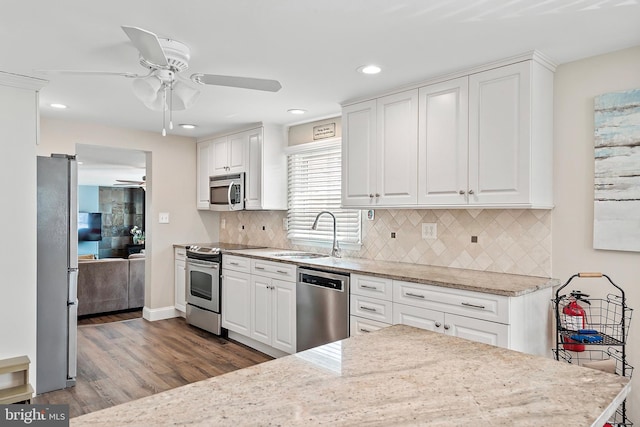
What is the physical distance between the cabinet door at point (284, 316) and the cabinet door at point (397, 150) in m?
1.09

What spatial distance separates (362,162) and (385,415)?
2661mm

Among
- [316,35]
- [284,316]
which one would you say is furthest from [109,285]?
[316,35]

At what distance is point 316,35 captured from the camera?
2270mm

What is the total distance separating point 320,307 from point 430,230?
1054 millimetres

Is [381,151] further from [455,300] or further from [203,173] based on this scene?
[203,173]

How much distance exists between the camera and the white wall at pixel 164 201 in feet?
16.4

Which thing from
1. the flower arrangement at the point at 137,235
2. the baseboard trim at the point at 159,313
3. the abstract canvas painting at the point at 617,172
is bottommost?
the baseboard trim at the point at 159,313

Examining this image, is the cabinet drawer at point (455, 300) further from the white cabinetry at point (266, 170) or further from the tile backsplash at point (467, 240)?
the white cabinetry at point (266, 170)

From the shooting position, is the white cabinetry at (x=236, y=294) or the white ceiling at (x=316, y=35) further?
the white cabinetry at (x=236, y=294)

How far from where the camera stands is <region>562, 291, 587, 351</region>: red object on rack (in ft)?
7.83

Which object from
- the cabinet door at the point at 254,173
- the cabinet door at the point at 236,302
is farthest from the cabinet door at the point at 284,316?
the cabinet door at the point at 254,173

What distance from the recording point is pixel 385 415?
2.99ft

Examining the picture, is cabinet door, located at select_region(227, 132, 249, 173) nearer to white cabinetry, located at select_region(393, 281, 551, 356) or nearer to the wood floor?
the wood floor

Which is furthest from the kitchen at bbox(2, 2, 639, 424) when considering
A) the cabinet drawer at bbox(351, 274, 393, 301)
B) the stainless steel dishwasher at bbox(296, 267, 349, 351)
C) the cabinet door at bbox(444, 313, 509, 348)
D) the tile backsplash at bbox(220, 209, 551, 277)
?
the stainless steel dishwasher at bbox(296, 267, 349, 351)
